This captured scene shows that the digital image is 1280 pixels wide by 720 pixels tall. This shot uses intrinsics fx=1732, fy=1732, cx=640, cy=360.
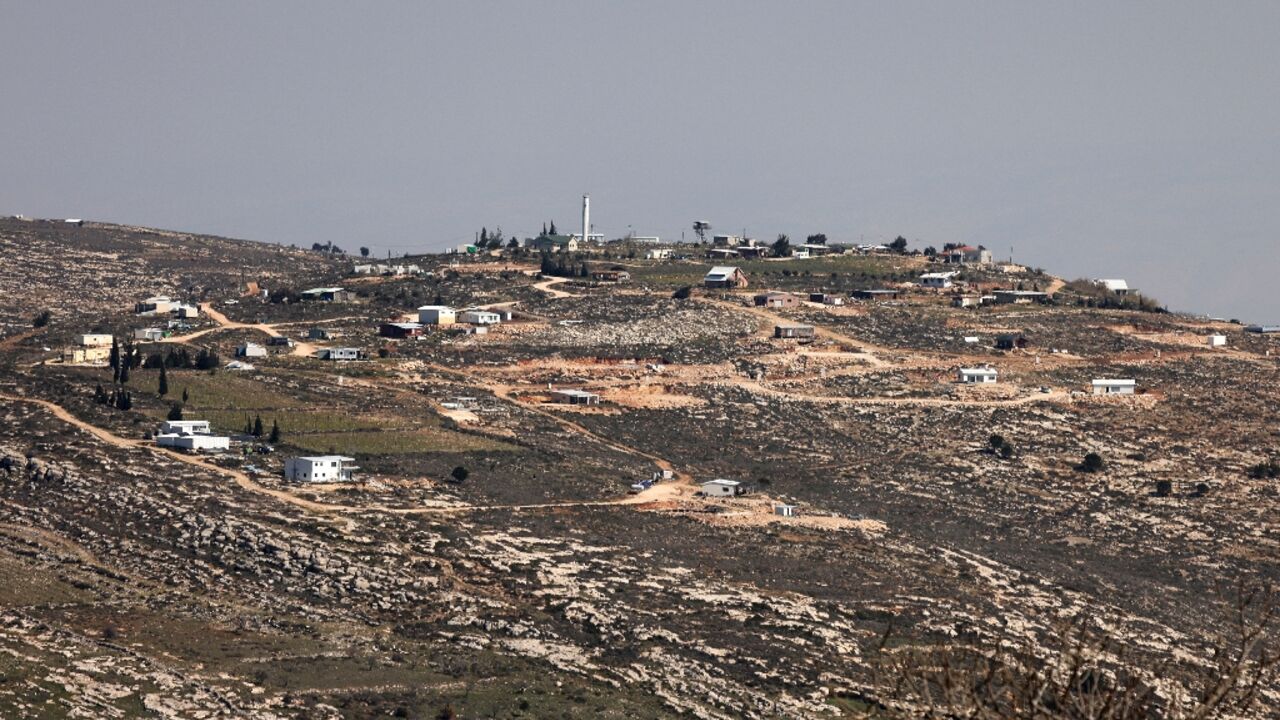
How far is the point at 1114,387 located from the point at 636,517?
5240 centimetres

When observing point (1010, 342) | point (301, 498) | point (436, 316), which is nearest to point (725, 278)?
point (1010, 342)

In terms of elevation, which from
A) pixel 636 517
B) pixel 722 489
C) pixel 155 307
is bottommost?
pixel 636 517

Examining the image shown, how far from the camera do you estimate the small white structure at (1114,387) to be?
127 meters

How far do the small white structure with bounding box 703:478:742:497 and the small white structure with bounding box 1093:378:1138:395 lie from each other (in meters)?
41.7

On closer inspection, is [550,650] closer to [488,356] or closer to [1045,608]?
[1045,608]

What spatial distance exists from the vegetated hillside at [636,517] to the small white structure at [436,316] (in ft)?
9.54

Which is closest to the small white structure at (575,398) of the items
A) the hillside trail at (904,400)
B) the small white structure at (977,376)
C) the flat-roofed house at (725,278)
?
the hillside trail at (904,400)

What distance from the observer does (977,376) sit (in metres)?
128

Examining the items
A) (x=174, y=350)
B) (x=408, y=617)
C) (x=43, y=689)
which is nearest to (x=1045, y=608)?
(x=408, y=617)

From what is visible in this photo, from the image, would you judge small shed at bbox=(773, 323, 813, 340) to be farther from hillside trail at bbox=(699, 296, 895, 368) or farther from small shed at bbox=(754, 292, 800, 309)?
small shed at bbox=(754, 292, 800, 309)

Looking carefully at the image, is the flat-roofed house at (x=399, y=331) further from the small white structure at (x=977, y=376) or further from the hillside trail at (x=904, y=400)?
the small white structure at (x=977, y=376)

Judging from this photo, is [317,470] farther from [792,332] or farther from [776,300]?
[776,300]

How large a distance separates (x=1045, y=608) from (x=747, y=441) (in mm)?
34221

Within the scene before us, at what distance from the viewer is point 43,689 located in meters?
59.5
